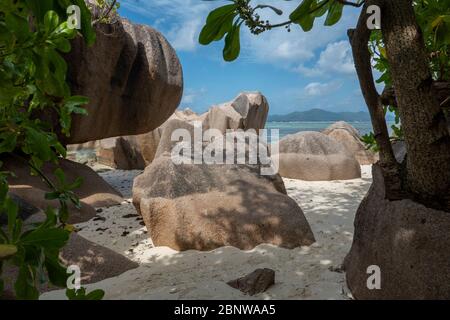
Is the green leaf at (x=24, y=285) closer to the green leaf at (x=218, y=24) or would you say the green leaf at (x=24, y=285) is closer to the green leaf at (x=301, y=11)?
the green leaf at (x=218, y=24)

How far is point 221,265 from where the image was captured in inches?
144

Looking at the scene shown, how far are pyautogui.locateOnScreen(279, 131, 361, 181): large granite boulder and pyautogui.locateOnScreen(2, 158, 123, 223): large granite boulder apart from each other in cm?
533

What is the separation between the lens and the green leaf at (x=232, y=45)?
1.87m

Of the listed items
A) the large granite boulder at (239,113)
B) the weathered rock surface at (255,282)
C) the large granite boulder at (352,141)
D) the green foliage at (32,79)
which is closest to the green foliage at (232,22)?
the green foliage at (32,79)

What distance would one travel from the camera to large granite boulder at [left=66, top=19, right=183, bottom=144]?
27.8 feet

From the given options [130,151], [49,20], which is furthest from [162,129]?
[49,20]

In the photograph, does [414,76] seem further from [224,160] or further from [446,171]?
[224,160]

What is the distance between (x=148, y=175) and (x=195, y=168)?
888 mm

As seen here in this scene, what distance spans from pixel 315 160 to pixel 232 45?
8.67m

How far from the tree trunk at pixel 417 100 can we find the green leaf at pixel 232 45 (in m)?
0.87

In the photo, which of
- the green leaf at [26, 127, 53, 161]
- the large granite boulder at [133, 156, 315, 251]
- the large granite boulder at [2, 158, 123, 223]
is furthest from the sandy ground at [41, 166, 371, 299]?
the green leaf at [26, 127, 53, 161]

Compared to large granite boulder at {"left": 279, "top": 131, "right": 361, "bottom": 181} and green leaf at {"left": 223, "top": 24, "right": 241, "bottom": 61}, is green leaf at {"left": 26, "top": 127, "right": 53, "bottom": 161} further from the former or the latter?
large granite boulder at {"left": 279, "top": 131, "right": 361, "bottom": 181}

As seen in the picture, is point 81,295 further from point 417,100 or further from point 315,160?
point 315,160
